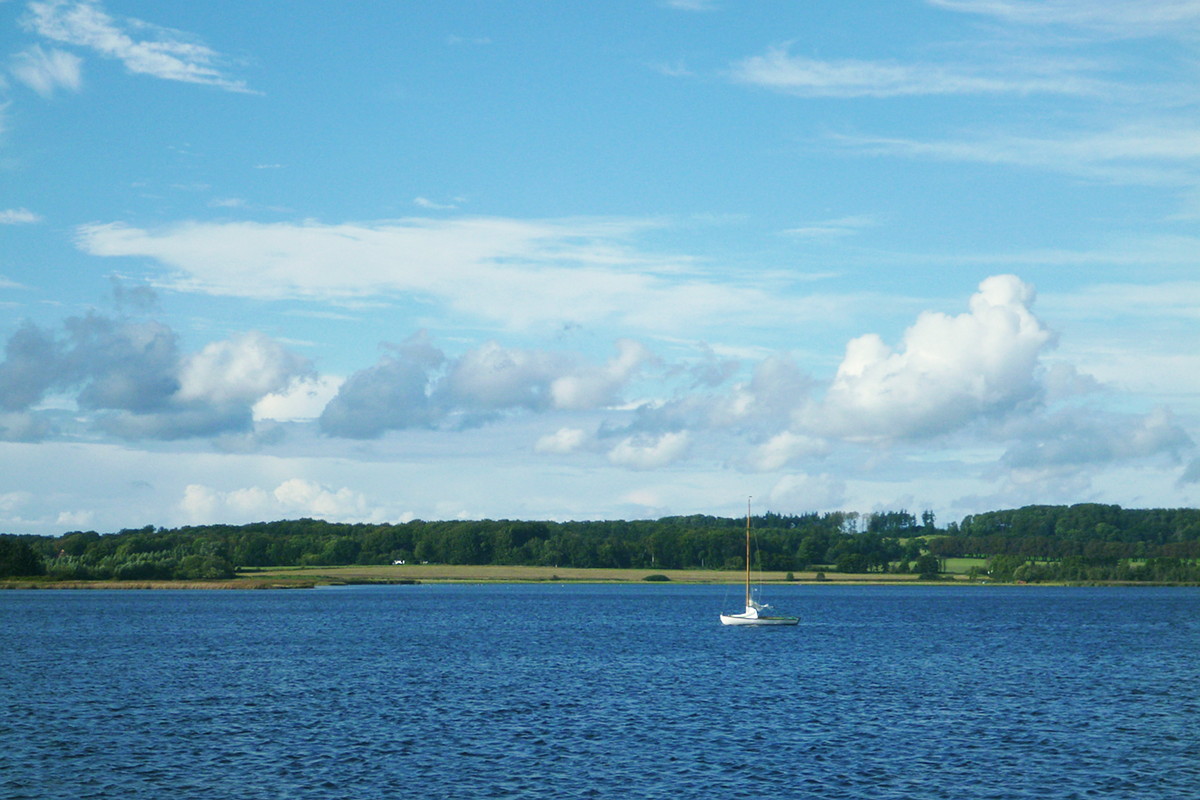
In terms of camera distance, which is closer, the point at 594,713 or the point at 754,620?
the point at 594,713

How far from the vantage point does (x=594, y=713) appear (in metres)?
52.4

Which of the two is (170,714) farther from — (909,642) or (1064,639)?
(1064,639)

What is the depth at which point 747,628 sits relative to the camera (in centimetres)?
11594

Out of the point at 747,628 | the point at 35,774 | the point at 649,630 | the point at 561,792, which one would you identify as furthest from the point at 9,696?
the point at 747,628

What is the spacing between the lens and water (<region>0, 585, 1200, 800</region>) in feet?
122

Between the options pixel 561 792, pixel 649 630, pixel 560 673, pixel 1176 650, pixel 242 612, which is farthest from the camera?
pixel 242 612

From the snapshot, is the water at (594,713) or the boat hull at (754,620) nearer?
the water at (594,713)

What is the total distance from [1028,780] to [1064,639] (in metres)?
70.8

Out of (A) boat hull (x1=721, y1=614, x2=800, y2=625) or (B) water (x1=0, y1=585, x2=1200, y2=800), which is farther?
(A) boat hull (x1=721, y1=614, x2=800, y2=625)

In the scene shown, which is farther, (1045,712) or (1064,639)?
(1064,639)

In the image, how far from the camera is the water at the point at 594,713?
37.1 metres

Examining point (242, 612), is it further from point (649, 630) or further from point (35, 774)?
point (35, 774)

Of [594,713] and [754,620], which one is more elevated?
[594,713]

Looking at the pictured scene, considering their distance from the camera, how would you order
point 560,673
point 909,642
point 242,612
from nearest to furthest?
point 560,673 → point 909,642 → point 242,612
